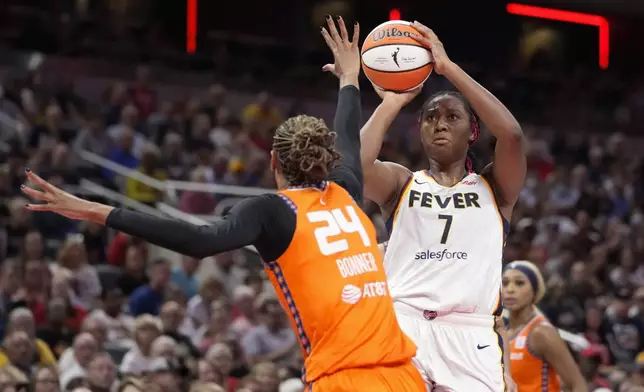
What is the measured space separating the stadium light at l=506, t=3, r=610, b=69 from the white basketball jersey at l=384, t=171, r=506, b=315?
16.2 meters

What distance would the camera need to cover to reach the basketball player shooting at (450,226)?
16.7 feet

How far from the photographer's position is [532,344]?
278 inches

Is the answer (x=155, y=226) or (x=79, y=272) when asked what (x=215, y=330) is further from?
(x=155, y=226)

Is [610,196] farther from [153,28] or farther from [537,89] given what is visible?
[153,28]

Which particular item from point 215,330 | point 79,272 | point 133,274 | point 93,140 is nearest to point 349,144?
point 215,330

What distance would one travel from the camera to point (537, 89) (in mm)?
21000

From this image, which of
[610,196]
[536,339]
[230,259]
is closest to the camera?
[536,339]

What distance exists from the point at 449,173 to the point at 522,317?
7.25ft

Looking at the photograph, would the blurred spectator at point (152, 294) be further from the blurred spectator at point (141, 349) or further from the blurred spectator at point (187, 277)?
the blurred spectator at point (141, 349)

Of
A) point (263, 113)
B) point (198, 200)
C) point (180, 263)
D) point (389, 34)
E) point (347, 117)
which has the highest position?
point (389, 34)

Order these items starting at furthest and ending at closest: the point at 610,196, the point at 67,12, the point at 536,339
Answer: the point at 67,12 → the point at 610,196 → the point at 536,339

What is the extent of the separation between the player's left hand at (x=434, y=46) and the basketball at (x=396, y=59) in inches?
1.0

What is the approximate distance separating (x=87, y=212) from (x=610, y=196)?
14139 mm

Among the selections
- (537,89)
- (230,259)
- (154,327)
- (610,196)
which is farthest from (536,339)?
(537,89)
